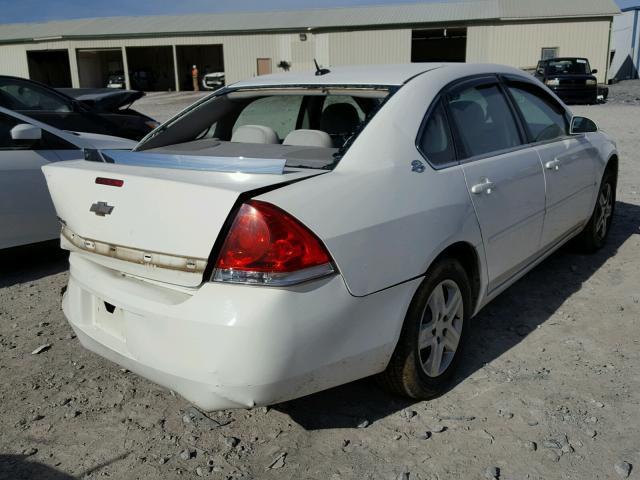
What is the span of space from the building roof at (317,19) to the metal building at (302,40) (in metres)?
0.06

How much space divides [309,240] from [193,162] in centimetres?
71

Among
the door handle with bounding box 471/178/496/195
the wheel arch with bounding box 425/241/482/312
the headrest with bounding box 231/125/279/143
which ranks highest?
the headrest with bounding box 231/125/279/143

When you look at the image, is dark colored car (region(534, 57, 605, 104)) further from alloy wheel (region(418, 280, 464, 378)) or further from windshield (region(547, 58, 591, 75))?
alloy wheel (region(418, 280, 464, 378))

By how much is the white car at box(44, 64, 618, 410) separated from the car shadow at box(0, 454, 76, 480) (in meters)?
0.51

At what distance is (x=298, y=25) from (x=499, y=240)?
3253 centimetres

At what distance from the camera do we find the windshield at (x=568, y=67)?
22.1m

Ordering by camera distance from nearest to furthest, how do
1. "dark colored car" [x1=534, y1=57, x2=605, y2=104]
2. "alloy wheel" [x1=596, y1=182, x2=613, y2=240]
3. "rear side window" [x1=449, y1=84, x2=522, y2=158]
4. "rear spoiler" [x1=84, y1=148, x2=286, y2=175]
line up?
1. "rear spoiler" [x1=84, y1=148, x2=286, y2=175]
2. "rear side window" [x1=449, y1=84, x2=522, y2=158]
3. "alloy wheel" [x1=596, y1=182, x2=613, y2=240]
4. "dark colored car" [x1=534, y1=57, x2=605, y2=104]

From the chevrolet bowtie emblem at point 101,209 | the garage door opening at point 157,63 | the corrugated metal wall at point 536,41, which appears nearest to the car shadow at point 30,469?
the chevrolet bowtie emblem at point 101,209

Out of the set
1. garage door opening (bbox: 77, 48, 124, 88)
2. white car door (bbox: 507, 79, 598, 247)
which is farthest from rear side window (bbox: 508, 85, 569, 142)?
garage door opening (bbox: 77, 48, 124, 88)

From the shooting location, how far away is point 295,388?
2.39 metres

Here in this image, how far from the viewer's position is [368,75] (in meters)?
3.30

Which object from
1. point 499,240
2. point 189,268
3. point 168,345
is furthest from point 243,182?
point 499,240

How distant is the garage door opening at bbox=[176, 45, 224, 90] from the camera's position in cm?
3859

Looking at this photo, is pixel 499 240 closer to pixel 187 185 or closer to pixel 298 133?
pixel 298 133
